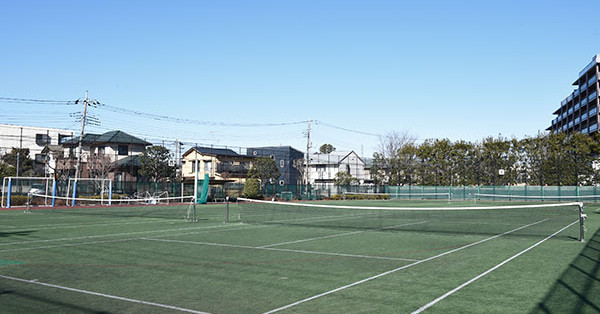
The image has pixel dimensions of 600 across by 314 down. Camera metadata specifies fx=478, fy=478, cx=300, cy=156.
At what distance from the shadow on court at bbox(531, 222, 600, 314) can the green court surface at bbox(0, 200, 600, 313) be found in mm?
20

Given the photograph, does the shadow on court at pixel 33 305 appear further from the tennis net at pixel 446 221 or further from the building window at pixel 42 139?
the building window at pixel 42 139

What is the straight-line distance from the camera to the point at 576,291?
807 cm

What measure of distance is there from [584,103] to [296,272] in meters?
100

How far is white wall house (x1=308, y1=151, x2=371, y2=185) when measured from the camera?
108 m

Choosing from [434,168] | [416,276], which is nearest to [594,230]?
[416,276]

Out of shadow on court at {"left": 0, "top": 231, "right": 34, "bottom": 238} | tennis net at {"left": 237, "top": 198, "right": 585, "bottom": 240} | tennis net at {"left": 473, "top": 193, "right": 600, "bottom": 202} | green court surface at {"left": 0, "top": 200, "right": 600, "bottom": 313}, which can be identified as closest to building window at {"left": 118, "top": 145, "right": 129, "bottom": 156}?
tennis net at {"left": 237, "top": 198, "right": 585, "bottom": 240}

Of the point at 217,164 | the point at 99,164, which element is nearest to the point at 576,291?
the point at 217,164

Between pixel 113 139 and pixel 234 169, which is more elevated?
pixel 113 139

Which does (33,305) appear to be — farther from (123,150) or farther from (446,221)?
(123,150)

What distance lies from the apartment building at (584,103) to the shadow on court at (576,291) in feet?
250

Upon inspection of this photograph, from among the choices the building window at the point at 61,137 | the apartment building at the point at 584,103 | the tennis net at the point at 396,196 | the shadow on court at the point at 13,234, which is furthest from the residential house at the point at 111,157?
the apartment building at the point at 584,103

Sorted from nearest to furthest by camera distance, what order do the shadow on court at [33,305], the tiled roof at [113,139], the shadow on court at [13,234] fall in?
the shadow on court at [33,305] → the shadow on court at [13,234] → the tiled roof at [113,139]

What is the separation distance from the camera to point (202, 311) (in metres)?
6.91

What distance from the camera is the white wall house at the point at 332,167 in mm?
108000
